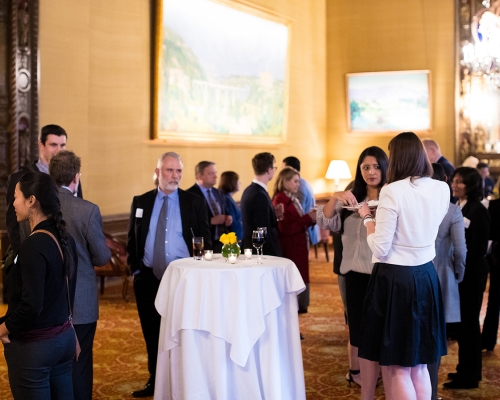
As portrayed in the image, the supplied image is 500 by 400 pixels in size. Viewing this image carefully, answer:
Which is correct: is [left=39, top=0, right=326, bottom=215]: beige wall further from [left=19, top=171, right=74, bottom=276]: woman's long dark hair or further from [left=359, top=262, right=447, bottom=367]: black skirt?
[left=359, top=262, right=447, bottom=367]: black skirt

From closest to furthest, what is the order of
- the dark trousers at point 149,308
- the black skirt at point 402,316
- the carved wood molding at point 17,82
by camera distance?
the black skirt at point 402,316 → the dark trousers at point 149,308 → the carved wood molding at point 17,82

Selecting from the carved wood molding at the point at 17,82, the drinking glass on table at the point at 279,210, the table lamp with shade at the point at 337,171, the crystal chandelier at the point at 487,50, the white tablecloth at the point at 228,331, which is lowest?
the white tablecloth at the point at 228,331

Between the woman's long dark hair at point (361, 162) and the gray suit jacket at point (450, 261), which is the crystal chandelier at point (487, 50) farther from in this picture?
the woman's long dark hair at point (361, 162)

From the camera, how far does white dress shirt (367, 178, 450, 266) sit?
378cm

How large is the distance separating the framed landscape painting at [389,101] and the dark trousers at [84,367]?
10.8 metres

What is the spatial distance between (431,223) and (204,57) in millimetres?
7210

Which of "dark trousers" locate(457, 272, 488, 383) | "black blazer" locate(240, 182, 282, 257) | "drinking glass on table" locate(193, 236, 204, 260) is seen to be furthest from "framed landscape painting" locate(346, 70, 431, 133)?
"drinking glass on table" locate(193, 236, 204, 260)

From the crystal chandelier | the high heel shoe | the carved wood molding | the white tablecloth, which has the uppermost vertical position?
the crystal chandelier

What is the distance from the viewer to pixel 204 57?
10508mm

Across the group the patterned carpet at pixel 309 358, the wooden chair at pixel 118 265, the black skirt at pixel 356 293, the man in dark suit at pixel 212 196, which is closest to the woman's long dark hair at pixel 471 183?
the black skirt at pixel 356 293

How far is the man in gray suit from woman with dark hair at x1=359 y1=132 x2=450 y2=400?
1496 mm

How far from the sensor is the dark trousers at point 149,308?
514 cm

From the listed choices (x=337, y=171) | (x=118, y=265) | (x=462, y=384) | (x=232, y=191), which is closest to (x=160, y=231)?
(x=462, y=384)

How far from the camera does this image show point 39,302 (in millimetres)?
3080
